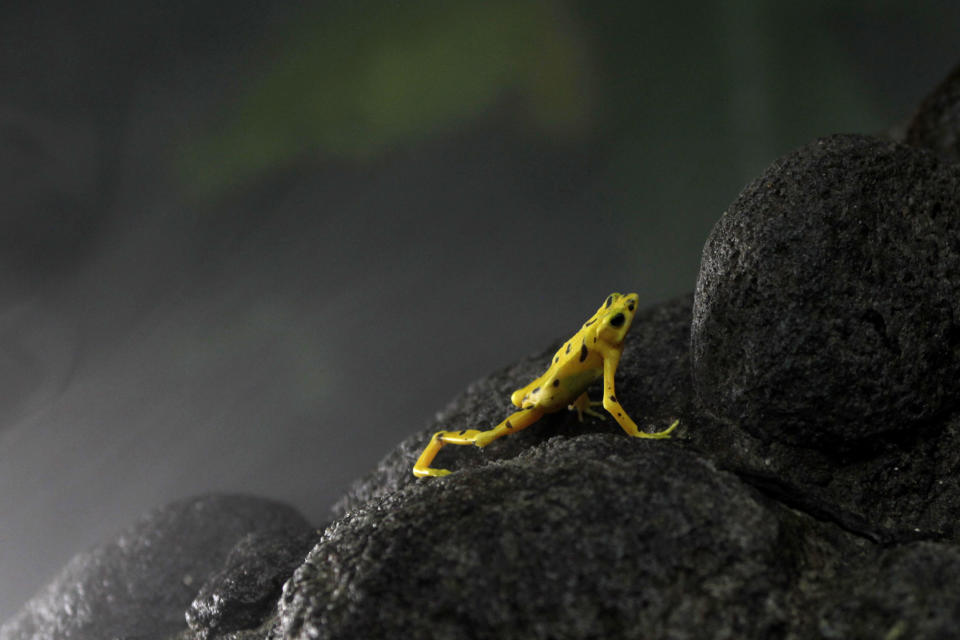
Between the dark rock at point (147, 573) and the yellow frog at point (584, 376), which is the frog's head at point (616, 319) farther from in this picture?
the dark rock at point (147, 573)

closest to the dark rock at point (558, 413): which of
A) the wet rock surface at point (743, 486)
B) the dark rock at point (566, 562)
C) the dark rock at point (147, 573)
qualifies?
the wet rock surface at point (743, 486)

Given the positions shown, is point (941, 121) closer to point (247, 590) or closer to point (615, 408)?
point (615, 408)

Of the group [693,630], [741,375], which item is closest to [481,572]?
[693,630]

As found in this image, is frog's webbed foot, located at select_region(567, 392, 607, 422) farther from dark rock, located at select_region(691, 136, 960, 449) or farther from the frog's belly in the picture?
dark rock, located at select_region(691, 136, 960, 449)

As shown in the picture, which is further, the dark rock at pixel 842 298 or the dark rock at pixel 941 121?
the dark rock at pixel 941 121

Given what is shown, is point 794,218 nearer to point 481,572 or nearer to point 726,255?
point 726,255

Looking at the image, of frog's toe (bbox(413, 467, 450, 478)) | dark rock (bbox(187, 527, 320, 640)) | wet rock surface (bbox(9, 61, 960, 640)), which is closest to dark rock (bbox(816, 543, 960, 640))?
wet rock surface (bbox(9, 61, 960, 640))
